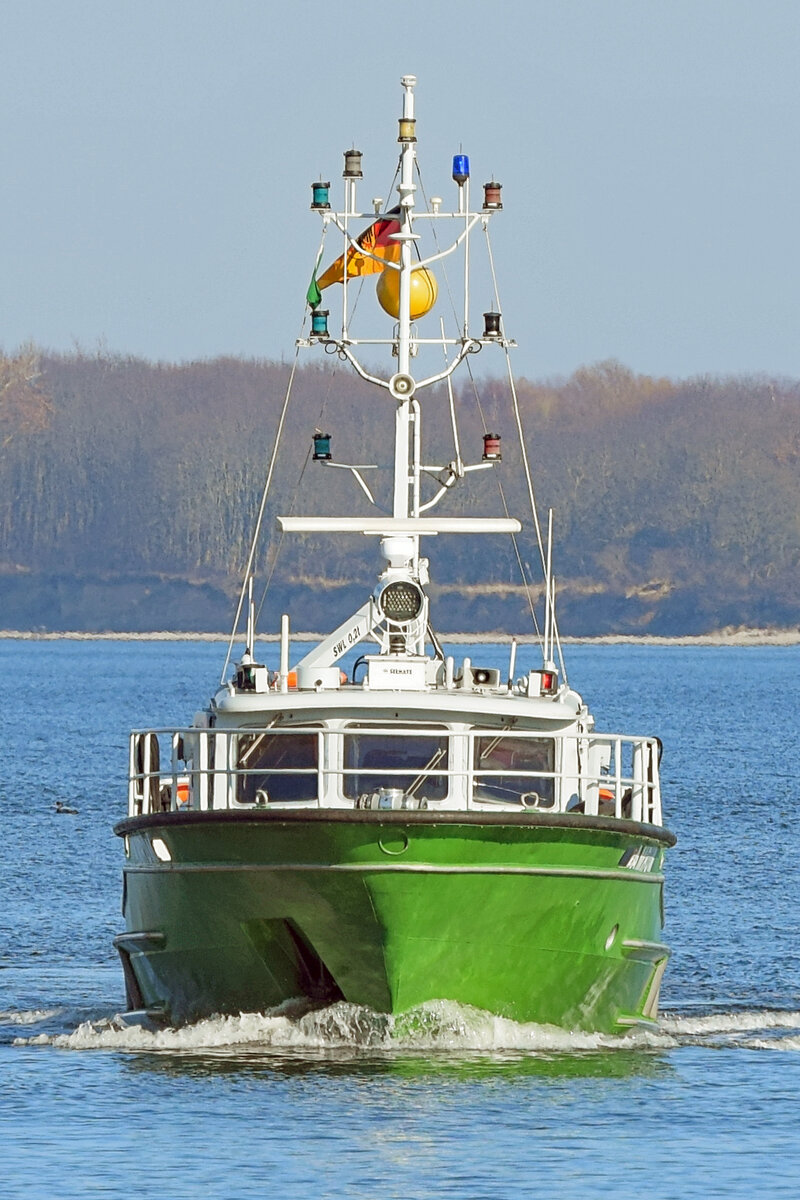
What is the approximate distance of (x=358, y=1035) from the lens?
Answer: 19656 millimetres

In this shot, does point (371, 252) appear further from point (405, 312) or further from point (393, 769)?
point (393, 769)

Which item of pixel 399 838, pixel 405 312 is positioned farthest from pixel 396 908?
pixel 405 312

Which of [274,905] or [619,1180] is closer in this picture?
[619,1180]

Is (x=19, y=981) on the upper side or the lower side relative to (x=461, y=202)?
lower

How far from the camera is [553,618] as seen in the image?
70.0 feet

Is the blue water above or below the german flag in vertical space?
below

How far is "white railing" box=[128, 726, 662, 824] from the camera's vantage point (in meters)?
19.5

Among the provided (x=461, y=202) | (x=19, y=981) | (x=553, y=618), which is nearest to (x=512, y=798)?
(x=553, y=618)

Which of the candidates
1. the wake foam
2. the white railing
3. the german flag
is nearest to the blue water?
the wake foam

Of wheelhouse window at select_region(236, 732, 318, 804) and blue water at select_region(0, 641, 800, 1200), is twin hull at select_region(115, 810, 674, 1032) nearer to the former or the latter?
blue water at select_region(0, 641, 800, 1200)

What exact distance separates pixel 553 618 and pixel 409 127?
483cm

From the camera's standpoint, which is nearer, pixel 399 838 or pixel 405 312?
pixel 399 838

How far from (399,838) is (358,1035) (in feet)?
6.27

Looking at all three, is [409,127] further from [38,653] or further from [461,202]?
[38,653]
